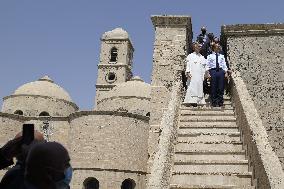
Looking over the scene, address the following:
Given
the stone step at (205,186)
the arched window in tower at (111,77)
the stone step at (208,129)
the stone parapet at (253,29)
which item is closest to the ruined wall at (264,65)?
the stone parapet at (253,29)

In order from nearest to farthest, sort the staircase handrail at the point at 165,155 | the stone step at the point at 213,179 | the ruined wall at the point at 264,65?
the staircase handrail at the point at 165,155
the stone step at the point at 213,179
the ruined wall at the point at 264,65

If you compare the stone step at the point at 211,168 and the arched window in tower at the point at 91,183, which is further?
the arched window in tower at the point at 91,183

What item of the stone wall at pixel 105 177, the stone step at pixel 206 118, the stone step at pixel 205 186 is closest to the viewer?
the stone step at pixel 205 186

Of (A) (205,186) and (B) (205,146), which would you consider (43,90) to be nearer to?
(B) (205,146)

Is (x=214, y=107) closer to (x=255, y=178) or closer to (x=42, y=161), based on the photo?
(x=255, y=178)

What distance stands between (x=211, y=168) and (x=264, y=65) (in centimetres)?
597

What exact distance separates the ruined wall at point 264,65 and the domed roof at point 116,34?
119ft

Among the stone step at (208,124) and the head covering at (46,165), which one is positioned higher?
the stone step at (208,124)

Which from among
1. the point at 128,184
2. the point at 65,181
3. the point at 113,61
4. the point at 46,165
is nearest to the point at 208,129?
the point at 65,181

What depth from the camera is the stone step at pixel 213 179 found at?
5.89 metres

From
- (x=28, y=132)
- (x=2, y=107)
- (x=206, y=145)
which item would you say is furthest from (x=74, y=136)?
(x=28, y=132)

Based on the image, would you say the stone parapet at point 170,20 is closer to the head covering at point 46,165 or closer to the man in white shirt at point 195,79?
the man in white shirt at point 195,79

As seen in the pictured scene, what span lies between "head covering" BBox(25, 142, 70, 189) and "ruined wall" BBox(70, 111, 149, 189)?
2487 centimetres

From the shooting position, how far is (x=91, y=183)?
27.2 metres
